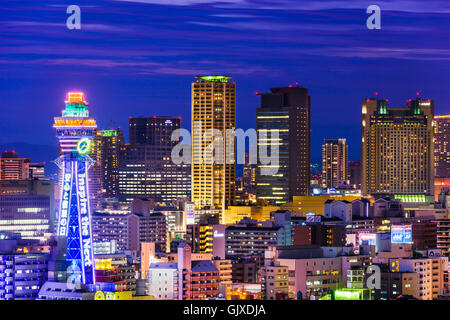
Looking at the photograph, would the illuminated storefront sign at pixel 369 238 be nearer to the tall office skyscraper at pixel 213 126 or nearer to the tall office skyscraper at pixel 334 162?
the tall office skyscraper at pixel 213 126

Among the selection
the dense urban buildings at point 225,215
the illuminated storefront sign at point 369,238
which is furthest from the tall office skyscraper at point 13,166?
the illuminated storefront sign at point 369,238

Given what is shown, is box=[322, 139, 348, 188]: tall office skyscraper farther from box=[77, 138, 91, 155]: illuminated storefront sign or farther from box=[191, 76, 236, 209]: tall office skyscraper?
box=[77, 138, 91, 155]: illuminated storefront sign

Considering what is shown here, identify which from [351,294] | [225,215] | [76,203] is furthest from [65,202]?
[225,215]

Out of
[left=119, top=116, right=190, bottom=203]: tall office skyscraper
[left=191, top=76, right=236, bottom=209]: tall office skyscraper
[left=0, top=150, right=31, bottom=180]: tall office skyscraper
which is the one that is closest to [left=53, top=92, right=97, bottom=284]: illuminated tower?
[left=191, top=76, right=236, bottom=209]: tall office skyscraper

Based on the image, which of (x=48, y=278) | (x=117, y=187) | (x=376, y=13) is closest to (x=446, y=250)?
(x=48, y=278)

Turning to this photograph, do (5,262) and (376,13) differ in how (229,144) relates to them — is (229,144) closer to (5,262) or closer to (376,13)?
(5,262)
